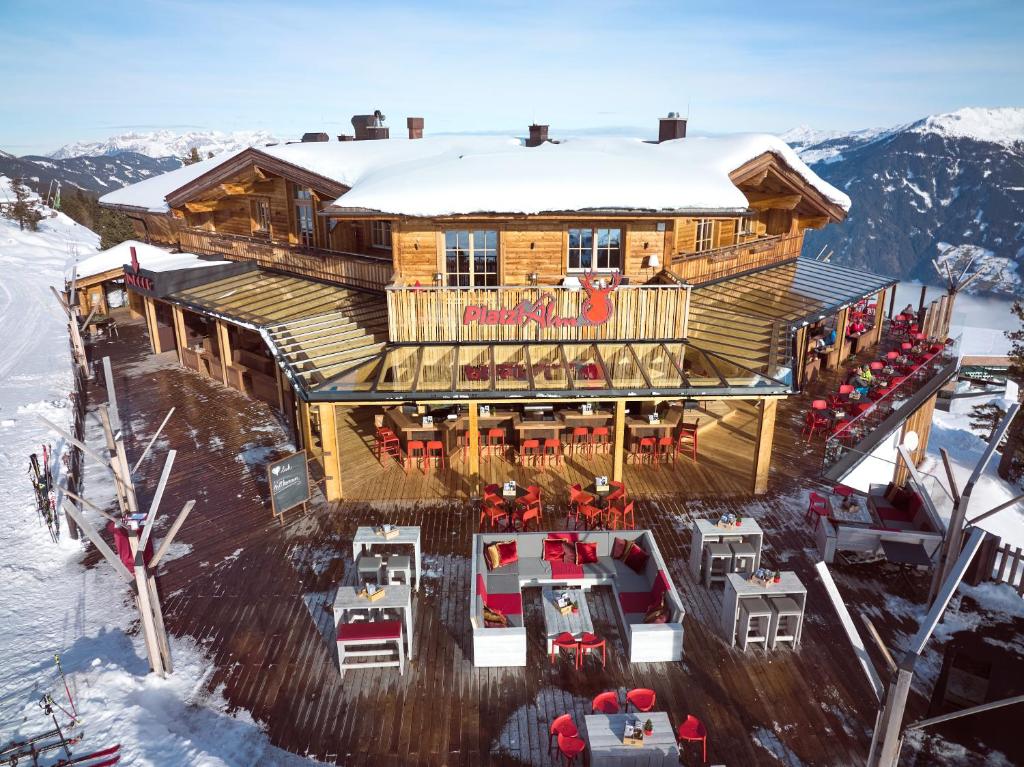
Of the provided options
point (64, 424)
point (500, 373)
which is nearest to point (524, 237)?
point (500, 373)

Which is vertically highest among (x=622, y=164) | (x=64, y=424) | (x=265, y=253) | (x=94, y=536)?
(x=622, y=164)

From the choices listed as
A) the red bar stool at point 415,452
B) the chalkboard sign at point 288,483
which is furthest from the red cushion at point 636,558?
the chalkboard sign at point 288,483

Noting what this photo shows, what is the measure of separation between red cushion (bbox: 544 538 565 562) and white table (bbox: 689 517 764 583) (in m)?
2.66

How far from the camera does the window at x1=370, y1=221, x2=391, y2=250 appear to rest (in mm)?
22703

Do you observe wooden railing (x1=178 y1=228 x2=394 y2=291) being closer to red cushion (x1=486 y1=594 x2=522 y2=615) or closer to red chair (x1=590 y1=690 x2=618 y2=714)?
red cushion (x1=486 y1=594 x2=522 y2=615)

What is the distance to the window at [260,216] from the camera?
87.7 ft

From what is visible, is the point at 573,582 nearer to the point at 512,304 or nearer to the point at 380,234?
the point at 512,304

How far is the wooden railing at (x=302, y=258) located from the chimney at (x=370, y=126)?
944cm

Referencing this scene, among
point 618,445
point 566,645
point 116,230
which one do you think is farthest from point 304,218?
point 116,230

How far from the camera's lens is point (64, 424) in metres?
22.9

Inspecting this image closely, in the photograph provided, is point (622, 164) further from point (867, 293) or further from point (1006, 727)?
point (1006, 727)

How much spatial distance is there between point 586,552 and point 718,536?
8.31 feet

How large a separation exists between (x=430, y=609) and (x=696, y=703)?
15.8ft

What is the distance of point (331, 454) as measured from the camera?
1539 centimetres
